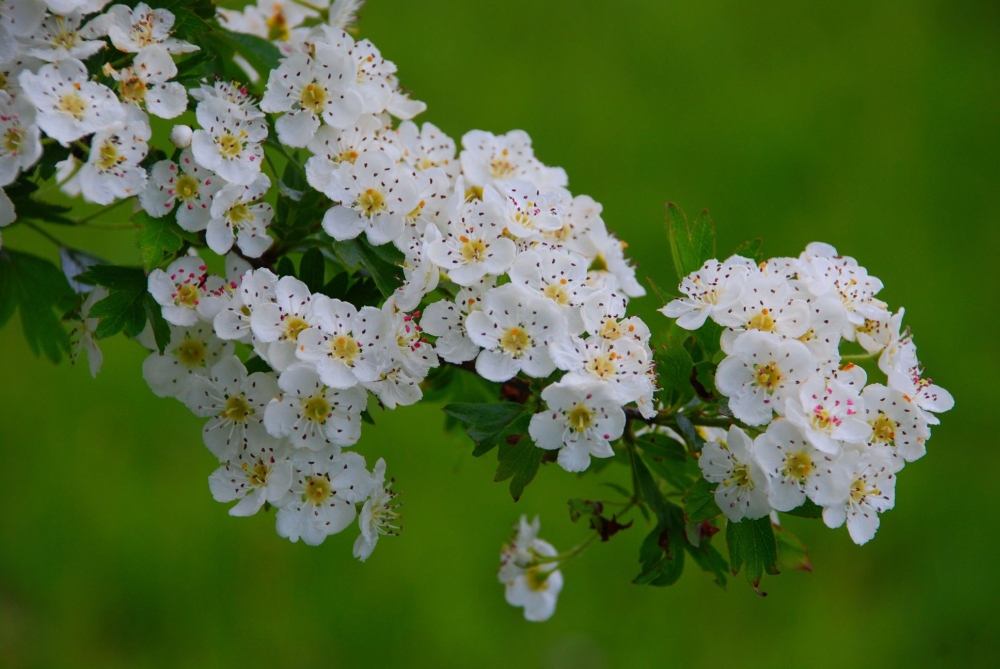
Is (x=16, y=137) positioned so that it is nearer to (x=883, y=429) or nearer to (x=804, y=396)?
(x=804, y=396)

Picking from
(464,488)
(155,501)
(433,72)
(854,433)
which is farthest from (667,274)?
(854,433)

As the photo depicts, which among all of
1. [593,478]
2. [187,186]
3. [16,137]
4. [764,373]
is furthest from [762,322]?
[593,478]

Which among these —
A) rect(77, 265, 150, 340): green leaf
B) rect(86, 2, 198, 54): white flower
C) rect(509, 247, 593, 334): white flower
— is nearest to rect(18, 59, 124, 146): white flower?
rect(86, 2, 198, 54): white flower

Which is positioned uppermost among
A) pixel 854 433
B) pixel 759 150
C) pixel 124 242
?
pixel 759 150

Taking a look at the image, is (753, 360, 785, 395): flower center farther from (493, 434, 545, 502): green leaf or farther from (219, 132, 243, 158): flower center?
(219, 132, 243, 158): flower center

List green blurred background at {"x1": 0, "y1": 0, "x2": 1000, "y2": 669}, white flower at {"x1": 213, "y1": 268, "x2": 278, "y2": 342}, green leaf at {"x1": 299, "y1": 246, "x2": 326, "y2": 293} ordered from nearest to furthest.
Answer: white flower at {"x1": 213, "y1": 268, "x2": 278, "y2": 342}, green leaf at {"x1": 299, "y1": 246, "x2": 326, "y2": 293}, green blurred background at {"x1": 0, "y1": 0, "x2": 1000, "y2": 669}

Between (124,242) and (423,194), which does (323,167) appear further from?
(124,242)

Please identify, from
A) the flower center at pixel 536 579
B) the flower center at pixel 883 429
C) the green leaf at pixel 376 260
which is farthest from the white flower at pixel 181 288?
the flower center at pixel 883 429
